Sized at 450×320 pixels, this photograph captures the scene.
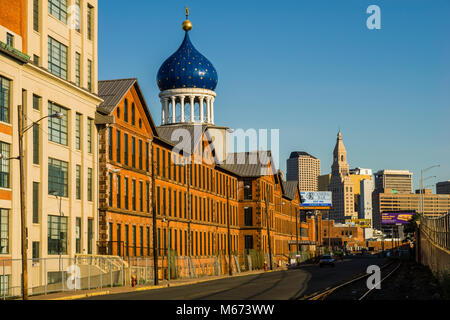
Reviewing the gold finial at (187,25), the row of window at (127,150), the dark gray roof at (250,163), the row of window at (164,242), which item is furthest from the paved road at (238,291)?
the gold finial at (187,25)

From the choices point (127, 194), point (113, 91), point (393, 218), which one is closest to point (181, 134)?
point (127, 194)

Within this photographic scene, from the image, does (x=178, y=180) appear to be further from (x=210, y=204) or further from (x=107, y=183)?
(x=107, y=183)

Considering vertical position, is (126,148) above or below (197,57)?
below

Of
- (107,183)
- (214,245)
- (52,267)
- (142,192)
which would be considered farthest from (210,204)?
(52,267)

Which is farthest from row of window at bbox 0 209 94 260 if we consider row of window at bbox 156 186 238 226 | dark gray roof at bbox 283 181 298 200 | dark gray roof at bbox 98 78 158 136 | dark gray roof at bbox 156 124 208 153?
dark gray roof at bbox 283 181 298 200

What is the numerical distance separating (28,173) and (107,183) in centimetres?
1159

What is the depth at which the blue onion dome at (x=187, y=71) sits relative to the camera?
106250 mm

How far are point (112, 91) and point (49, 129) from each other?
43.6 feet

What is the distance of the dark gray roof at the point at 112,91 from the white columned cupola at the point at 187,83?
142ft

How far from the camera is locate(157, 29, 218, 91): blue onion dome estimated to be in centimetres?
10625

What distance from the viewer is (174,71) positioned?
350 ft

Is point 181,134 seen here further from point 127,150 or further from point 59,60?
point 59,60

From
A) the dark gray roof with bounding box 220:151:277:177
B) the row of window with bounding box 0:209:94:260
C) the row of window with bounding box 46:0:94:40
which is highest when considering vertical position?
the row of window with bounding box 46:0:94:40

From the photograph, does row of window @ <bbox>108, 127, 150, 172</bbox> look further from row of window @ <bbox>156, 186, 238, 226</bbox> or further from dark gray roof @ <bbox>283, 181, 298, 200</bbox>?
dark gray roof @ <bbox>283, 181, 298, 200</bbox>
